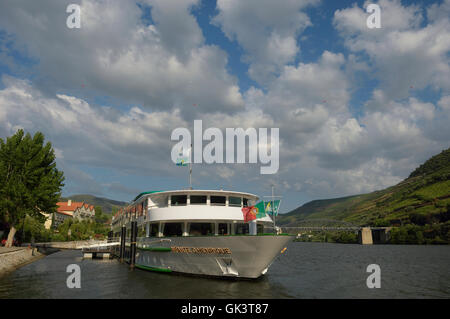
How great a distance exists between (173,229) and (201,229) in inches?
86.3

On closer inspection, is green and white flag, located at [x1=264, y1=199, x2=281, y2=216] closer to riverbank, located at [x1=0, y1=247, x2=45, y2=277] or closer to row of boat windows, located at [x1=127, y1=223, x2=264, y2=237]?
row of boat windows, located at [x1=127, y1=223, x2=264, y2=237]

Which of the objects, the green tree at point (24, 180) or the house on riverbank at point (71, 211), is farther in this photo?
the house on riverbank at point (71, 211)

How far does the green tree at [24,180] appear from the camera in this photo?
3262cm

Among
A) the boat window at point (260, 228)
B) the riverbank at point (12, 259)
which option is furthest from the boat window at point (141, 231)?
the riverbank at point (12, 259)

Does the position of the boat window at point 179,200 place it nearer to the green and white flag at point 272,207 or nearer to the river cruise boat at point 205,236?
the river cruise boat at point 205,236

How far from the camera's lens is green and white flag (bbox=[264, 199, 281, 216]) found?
60.5 feet

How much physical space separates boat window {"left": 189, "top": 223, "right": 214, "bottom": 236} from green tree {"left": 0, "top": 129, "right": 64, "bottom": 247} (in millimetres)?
21936

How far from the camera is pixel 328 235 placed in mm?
141500

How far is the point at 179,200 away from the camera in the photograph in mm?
22047

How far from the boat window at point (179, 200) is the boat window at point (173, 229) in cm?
150

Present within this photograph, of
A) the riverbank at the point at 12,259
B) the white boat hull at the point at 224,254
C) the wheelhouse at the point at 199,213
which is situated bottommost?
the riverbank at the point at 12,259
